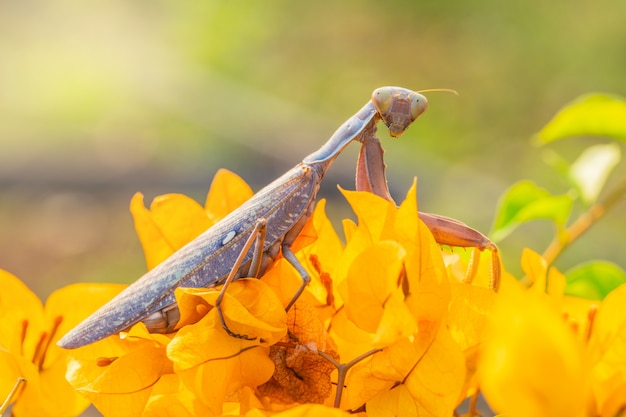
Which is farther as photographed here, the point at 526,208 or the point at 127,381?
the point at 526,208

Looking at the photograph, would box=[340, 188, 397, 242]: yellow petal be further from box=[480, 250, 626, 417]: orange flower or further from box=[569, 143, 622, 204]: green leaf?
box=[569, 143, 622, 204]: green leaf

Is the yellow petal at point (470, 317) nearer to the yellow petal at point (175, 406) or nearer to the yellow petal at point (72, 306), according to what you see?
the yellow petal at point (175, 406)

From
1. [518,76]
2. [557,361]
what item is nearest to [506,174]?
[518,76]

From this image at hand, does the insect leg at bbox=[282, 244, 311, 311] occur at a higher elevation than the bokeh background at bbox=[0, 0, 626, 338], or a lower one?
higher

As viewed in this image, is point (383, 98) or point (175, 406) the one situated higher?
point (383, 98)

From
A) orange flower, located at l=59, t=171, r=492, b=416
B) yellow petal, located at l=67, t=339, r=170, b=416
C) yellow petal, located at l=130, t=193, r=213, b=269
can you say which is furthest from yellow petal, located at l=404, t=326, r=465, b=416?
yellow petal, located at l=130, t=193, r=213, b=269

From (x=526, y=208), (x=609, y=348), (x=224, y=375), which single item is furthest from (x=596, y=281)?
(x=224, y=375)

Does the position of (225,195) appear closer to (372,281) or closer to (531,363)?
(372,281)
